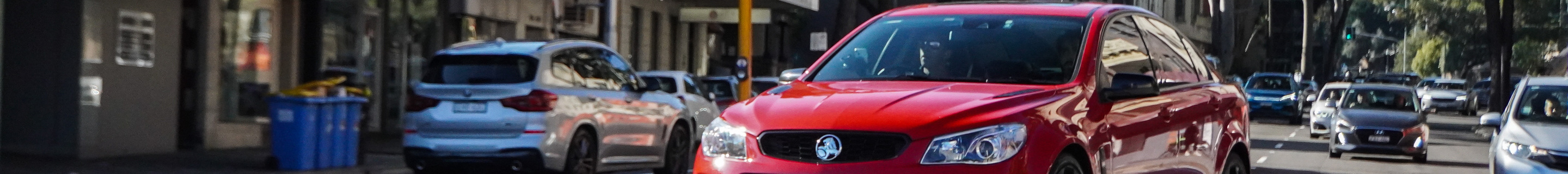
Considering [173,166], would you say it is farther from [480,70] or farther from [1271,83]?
[1271,83]

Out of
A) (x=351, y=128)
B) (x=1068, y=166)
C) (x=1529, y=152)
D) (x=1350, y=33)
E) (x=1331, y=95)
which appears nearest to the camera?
(x=1068, y=166)

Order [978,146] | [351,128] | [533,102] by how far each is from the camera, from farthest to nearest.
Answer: [351,128] → [533,102] → [978,146]

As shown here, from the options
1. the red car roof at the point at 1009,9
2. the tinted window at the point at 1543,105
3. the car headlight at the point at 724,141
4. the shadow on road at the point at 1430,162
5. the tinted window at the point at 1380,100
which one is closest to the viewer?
the car headlight at the point at 724,141

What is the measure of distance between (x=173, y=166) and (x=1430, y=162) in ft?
40.4

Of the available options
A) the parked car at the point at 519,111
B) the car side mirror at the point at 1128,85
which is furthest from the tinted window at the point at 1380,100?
the car side mirror at the point at 1128,85

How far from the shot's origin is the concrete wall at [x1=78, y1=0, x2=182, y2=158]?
45.9ft

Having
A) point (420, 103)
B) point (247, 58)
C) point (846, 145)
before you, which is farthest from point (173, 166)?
point (846, 145)

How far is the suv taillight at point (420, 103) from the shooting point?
1188 cm

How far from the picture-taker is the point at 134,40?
1475 centimetres

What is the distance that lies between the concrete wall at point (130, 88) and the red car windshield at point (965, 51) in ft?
27.9

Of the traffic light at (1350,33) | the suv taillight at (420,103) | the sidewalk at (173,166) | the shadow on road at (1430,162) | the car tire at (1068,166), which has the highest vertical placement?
the traffic light at (1350,33)

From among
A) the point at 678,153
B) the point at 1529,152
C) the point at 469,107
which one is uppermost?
the point at 469,107

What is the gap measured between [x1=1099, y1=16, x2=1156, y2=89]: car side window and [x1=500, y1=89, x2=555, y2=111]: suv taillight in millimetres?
4950

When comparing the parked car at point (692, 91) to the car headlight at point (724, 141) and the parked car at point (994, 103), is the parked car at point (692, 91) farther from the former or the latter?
the car headlight at point (724, 141)
